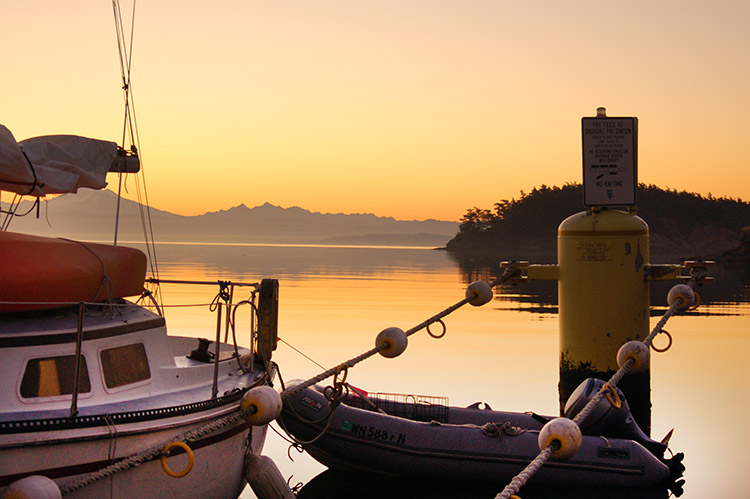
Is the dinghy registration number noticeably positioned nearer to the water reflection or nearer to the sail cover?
the sail cover

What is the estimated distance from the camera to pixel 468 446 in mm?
10891

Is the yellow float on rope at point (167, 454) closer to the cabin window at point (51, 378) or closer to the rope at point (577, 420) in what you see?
the cabin window at point (51, 378)

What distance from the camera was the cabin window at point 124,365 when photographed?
8.55 metres

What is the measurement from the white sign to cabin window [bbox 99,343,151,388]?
7.92 meters

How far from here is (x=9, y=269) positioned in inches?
317

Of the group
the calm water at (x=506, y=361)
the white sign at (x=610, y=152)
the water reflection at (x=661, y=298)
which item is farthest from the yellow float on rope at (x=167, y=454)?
the water reflection at (x=661, y=298)

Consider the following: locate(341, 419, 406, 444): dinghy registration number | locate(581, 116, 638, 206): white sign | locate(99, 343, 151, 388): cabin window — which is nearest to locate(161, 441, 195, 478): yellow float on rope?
locate(99, 343, 151, 388): cabin window

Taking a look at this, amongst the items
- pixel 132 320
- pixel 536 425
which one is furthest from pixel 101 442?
pixel 536 425

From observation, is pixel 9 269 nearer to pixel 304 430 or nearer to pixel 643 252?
pixel 304 430

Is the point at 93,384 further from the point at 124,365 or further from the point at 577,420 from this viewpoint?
the point at 577,420

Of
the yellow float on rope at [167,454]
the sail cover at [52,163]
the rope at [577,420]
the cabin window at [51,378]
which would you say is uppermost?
the sail cover at [52,163]

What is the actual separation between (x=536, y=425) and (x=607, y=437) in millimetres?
1015

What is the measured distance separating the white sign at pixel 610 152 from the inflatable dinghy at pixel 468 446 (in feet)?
12.3

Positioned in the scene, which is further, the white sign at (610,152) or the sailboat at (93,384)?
the white sign at (610,152)
